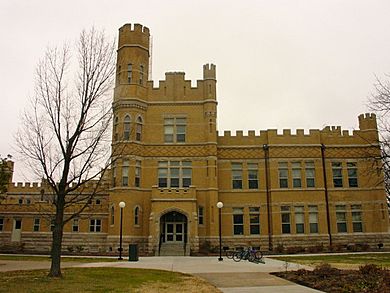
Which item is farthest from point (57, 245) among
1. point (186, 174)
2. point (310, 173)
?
point (310, 173)

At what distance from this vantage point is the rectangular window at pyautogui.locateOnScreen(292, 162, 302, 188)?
36469 mm

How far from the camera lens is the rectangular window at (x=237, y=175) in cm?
3662

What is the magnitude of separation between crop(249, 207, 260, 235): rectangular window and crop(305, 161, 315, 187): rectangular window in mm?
5257

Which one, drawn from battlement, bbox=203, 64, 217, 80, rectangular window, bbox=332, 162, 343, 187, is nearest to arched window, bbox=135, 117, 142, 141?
battlement, bbox=203, 64, 217, 80

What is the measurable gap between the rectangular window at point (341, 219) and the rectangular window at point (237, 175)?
9005mm

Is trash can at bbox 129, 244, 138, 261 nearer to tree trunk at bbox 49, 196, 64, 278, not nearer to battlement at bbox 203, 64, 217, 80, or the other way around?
tree trunk at bbox 49, 196, 64, 278

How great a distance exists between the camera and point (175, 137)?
3625 cm

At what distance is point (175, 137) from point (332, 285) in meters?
25.0

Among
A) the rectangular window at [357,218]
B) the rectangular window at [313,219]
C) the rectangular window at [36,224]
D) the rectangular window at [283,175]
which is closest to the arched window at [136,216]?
the rectangular window at [36,224]

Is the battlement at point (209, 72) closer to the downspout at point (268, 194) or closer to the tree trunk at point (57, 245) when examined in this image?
the downspout at point (268, 194)

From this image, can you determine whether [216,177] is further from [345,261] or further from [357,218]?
[345,261]

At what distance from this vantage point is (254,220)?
35.8 m

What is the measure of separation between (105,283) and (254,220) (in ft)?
77.1

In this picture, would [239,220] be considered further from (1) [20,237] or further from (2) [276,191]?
(1) [20,237]
